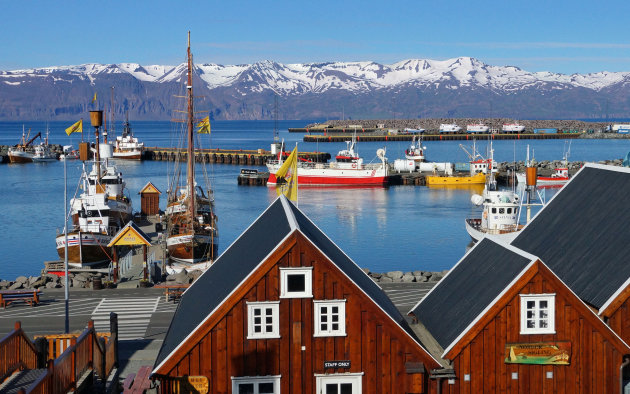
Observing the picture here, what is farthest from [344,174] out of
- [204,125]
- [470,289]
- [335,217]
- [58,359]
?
[58,359]

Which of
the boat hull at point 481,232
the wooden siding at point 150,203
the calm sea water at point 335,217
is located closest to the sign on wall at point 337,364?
the boat hull at point 481,232

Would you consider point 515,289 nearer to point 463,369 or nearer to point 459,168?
point 463,369

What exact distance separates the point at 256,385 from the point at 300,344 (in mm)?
1160

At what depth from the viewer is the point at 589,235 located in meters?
20.4

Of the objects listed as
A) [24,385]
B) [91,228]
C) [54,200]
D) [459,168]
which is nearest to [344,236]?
[91,228]

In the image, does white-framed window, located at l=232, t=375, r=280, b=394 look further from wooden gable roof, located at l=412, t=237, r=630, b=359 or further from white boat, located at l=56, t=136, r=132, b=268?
white boat, located at l=56, t=136, r=132, b=268

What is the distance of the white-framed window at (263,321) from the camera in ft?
53.0

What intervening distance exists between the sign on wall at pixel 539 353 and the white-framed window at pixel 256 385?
4590 mm

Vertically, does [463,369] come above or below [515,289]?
below

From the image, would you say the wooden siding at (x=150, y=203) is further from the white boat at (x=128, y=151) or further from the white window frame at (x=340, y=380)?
the white boat at (x=128, y=151)

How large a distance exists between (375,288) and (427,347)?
2696 millimetres

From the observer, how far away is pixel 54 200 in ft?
307

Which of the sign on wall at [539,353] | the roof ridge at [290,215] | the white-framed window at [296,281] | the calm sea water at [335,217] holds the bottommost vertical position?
the calm sea water at [335,217]

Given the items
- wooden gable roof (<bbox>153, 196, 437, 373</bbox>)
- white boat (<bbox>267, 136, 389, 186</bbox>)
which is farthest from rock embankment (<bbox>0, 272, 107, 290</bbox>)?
white boat (<bbox>267, 136, 389, 186</bbox>)
